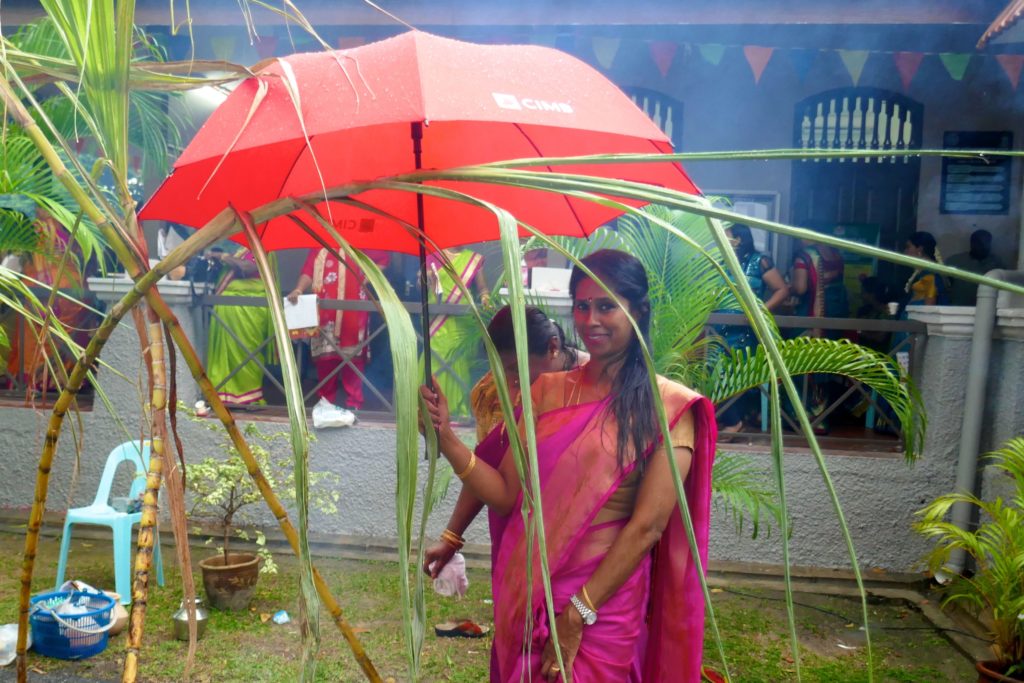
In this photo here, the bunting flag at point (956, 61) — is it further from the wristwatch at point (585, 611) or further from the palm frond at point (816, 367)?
the wristwatch at point (585, 611)

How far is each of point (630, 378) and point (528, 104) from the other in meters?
0.84

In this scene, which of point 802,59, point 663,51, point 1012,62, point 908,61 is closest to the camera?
point 1012,62

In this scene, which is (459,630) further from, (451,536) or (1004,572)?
(1004,572)

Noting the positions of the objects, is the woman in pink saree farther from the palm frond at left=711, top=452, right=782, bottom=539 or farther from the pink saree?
the palm frond at left=711, top=452, right=782, bottom=539

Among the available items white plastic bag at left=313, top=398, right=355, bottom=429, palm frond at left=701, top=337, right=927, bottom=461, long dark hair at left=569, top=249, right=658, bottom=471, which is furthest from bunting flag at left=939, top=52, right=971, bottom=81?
long dark hair at left=569, top=249, right=658, bottom=471

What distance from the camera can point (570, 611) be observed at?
244 centimetres

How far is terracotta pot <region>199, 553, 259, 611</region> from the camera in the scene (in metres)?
5.11

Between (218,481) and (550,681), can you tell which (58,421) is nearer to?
A: (550,681)

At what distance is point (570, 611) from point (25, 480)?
6.10 metres

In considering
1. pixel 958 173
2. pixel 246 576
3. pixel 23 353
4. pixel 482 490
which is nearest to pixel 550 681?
pixel 482 490

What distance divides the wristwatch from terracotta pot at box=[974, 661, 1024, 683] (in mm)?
2489

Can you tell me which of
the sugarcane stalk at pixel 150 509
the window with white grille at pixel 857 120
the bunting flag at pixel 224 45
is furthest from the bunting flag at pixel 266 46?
the sugarcane stalk at pixel 150 509

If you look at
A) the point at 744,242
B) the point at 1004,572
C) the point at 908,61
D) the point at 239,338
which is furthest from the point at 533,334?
the point at 908,61

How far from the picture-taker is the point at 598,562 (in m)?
2.51
